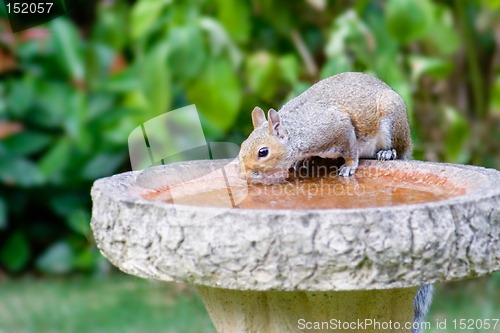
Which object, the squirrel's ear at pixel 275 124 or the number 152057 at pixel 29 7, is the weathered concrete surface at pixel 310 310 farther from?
the number 152057 at pixel 29 7

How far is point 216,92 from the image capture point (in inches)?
157

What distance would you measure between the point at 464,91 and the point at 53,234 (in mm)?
2732

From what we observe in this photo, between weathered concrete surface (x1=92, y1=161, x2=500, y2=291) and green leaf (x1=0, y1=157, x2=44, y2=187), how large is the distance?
121 inches

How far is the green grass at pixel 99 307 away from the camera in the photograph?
160 inches

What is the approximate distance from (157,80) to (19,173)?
130 centimetres

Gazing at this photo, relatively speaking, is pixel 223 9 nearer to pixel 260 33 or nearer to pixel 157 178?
pixel 260 33

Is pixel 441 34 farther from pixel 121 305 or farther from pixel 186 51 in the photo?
pixel 121 305

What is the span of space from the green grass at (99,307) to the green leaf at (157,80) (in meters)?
1.09

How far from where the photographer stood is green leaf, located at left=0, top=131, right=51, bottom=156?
4.78 metres

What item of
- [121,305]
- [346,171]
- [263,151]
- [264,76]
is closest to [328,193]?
[263,151]

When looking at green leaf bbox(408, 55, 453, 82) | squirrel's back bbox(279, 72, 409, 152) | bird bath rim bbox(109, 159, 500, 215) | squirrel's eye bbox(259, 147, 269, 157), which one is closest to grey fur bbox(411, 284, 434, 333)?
bird bath rim bbox(109, 159, 500, 215)

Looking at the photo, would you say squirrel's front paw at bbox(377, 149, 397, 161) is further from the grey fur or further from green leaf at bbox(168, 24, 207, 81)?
green leaf at bbox(168, 24, 207, 81)

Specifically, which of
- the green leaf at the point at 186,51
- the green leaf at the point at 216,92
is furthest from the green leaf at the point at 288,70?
the green leaf at the point at 186,51
